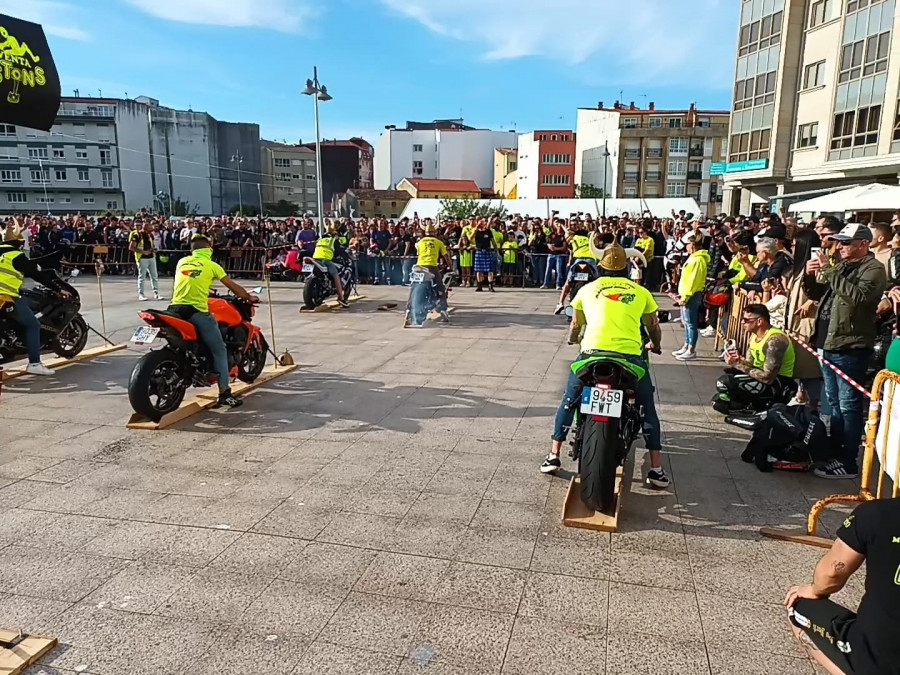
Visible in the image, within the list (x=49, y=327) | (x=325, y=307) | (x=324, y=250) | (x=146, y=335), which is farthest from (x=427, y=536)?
(x=324, y=250)

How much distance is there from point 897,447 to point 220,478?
14.7 ft

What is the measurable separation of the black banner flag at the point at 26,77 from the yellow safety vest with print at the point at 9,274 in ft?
9.28

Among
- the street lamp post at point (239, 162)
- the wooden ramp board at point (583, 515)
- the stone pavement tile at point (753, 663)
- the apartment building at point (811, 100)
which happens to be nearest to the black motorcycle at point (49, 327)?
the wooden ramp board at point (583, 515)

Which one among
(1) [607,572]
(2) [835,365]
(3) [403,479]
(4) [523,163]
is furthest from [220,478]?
(4) [523,163]

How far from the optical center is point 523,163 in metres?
89.2

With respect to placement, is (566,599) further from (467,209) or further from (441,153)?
(441,153)

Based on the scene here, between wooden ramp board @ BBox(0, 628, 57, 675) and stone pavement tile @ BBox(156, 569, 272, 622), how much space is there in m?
0.49

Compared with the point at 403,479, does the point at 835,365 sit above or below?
above

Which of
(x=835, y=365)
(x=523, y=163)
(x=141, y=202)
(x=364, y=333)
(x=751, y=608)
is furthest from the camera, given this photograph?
(x=523, y=163)

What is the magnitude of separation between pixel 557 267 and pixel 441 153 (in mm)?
87247

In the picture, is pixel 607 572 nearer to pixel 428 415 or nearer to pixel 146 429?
pixel 428 415

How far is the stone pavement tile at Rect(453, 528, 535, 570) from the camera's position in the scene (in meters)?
3.68

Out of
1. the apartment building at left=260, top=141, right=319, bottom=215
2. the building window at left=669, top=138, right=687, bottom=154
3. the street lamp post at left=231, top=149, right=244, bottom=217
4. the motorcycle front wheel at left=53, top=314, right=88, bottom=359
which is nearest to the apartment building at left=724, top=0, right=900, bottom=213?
the motorcycle front wheel at left=53, top=314, right=88, bottom=359

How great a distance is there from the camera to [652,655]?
2887 millimetres
